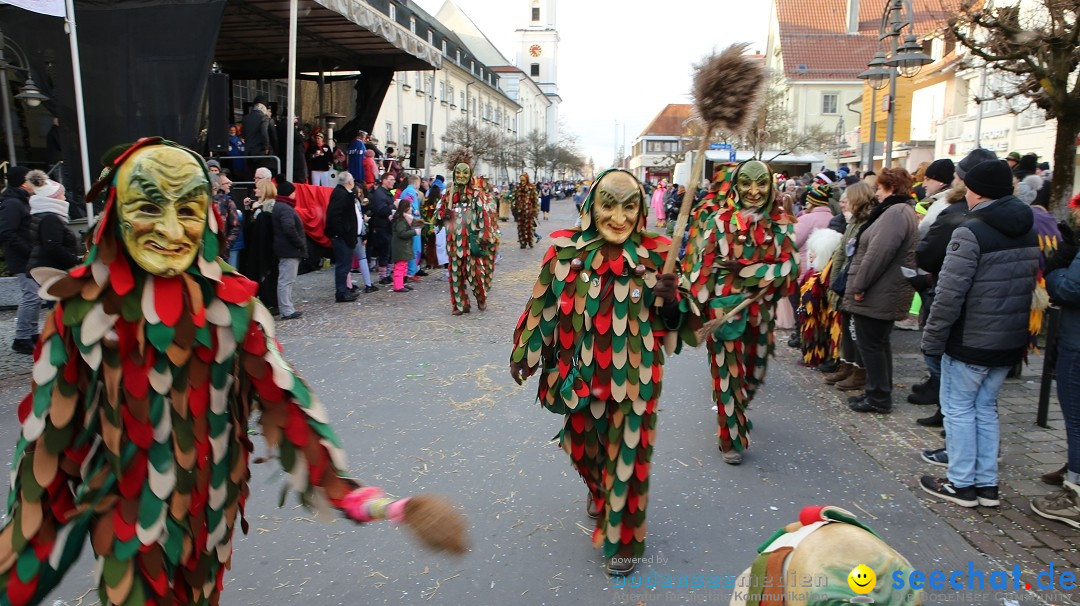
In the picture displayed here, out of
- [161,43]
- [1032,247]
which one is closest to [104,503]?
[1032,247]

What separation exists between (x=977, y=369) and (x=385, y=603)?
11.4 feet

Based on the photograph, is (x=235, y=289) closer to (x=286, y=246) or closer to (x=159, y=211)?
(x=159, y=211)

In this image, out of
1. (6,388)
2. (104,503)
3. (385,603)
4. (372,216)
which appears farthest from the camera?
(372,216)

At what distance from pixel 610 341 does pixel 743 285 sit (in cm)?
183

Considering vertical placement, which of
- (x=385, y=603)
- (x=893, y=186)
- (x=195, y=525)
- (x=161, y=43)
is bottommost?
(x=385, y=603)

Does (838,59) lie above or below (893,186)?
above

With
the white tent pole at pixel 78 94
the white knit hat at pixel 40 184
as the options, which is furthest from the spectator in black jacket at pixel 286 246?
the white knit hat at pixel 40 184

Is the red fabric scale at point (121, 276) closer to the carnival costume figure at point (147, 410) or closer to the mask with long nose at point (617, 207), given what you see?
the carnival costume figure at point (147, 410)

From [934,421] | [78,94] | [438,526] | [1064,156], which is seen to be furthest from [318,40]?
[438,526]

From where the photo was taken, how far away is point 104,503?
A: 2.07 m

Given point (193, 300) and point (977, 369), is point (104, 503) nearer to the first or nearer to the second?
point (193, 300)

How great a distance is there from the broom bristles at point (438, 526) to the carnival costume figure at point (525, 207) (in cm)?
1734

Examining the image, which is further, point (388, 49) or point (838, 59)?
point (838, 59)

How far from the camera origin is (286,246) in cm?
941
